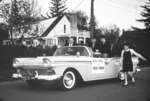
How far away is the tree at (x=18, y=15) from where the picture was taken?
1345cm

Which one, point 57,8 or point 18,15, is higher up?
point 57,8

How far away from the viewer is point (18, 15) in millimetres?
14023

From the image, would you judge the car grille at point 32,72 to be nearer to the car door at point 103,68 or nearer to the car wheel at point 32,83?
the car wheel at point 32,83

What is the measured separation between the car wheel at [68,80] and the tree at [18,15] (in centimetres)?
745

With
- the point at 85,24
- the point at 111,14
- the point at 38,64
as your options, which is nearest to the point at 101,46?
the point at 38,64

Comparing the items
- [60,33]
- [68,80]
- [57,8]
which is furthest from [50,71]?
[57,8]

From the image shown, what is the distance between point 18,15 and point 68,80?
840cm

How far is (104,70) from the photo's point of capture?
761cm

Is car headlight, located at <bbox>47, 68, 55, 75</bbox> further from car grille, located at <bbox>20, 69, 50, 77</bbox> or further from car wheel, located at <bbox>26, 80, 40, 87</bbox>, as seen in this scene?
car wheel, located at <bbox>26, 80, 40, 87</bbox>

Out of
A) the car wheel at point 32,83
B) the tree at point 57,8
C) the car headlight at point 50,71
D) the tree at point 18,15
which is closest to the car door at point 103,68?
the car headlight at point 50,71

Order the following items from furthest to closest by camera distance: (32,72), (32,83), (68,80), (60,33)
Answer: (60,33) → (32,83) → (68,80) → (32,72)

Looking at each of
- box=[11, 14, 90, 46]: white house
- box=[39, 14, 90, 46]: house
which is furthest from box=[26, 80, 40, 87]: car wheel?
box=[39, 14, 90, 46]: house

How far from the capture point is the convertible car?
625 cm

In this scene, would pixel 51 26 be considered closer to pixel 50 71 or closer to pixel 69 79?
pixel 69 79
